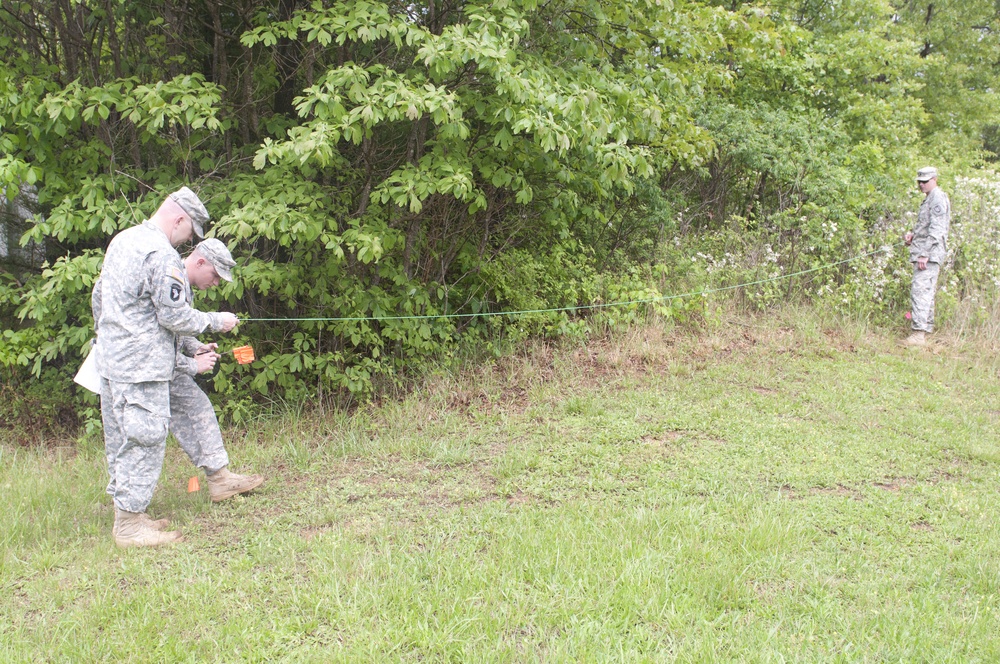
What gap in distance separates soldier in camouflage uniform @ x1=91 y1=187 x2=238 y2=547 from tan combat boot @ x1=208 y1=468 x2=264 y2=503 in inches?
17.4

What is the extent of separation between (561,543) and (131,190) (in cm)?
440

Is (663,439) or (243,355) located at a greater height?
(243,355)

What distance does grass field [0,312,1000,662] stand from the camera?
3191 mm

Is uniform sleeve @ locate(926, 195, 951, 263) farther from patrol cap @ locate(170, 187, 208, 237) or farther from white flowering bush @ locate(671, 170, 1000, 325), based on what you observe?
patrol cap @ locate(170, 187, 208, 237)

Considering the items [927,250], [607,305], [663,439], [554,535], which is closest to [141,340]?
[554,535]

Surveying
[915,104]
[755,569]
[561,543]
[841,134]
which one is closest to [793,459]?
[755,569]

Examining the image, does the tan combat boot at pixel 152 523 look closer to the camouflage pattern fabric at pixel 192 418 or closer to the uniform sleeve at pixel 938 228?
the camouflage pattern fabric at pixel 192 418

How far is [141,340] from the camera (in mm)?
3961

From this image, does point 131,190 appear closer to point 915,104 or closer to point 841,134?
point 841,134

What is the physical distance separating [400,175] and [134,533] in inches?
116

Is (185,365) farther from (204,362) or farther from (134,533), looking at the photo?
(134,533)

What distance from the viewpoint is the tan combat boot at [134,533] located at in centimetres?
411

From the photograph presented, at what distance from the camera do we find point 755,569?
12.0 ft

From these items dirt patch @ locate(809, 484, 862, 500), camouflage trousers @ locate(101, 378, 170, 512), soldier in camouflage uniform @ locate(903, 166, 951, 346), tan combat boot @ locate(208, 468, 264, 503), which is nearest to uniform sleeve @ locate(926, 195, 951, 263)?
soldier in camouflage uniform @ locate(903, 166, 951, 346)
